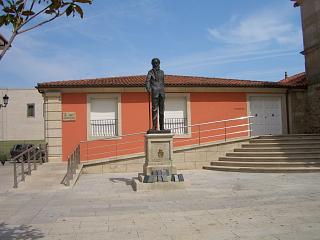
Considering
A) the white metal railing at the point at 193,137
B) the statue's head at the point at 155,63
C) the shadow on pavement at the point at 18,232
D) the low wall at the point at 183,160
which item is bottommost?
the shadow on pavement at the point at 18,232

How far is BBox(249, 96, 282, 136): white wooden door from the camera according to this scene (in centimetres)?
1783

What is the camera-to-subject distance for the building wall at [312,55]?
17406 mm

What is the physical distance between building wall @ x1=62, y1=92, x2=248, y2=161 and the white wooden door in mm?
527

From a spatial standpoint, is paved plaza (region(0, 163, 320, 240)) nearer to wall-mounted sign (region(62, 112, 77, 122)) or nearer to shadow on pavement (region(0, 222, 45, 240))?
shadow on pavement (region(0, 222, 45, 240))

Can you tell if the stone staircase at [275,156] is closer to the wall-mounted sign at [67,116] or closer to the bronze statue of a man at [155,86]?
the bronze statue of a man at [155,86]

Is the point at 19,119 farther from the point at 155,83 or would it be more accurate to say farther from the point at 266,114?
the point at 155,83

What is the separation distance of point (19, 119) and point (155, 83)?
32818mm

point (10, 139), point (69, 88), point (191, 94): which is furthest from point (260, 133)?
point (10, 139)

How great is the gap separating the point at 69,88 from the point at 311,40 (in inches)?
436

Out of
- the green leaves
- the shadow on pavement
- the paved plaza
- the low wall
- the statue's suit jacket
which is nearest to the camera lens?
the green leaves

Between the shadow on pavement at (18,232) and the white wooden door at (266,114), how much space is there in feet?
44.2

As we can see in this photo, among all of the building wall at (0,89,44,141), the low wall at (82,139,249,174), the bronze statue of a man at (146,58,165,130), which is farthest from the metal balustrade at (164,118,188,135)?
the building wall at (0,89,44,141)

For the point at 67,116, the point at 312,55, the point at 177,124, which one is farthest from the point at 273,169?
the point at 67,116

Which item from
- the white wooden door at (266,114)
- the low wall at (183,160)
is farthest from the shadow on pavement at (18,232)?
the white wooden door at (266,114)
